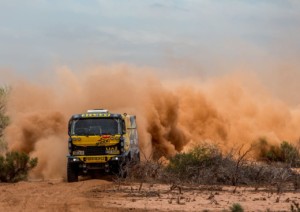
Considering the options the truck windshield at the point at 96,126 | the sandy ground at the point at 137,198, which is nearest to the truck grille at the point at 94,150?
the truck windshield at the point at 96,126

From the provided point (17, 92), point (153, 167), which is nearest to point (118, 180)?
point (153, 167)

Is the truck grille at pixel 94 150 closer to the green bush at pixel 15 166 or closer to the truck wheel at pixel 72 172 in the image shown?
the truck wheel at pixel 72 172

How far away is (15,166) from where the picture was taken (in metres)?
27.3

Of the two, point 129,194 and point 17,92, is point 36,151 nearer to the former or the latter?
point 17,92

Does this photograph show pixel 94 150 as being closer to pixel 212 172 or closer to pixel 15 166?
pixel 15 166

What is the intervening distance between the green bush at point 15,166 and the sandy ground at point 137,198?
11.6 ft

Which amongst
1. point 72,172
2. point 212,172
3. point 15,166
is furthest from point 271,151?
point 72,172

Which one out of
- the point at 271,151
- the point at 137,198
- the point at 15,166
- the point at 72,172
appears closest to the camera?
the point at 137,198

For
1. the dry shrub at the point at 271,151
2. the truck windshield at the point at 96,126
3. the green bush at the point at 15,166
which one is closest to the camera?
the truck windshield at the point at 96,126

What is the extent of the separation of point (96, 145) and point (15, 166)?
4634mm

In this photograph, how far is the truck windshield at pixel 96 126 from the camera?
25.0 metres

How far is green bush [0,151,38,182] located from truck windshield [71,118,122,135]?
3522 mm

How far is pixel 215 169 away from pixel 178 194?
390cm

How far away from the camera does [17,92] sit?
145 feet
